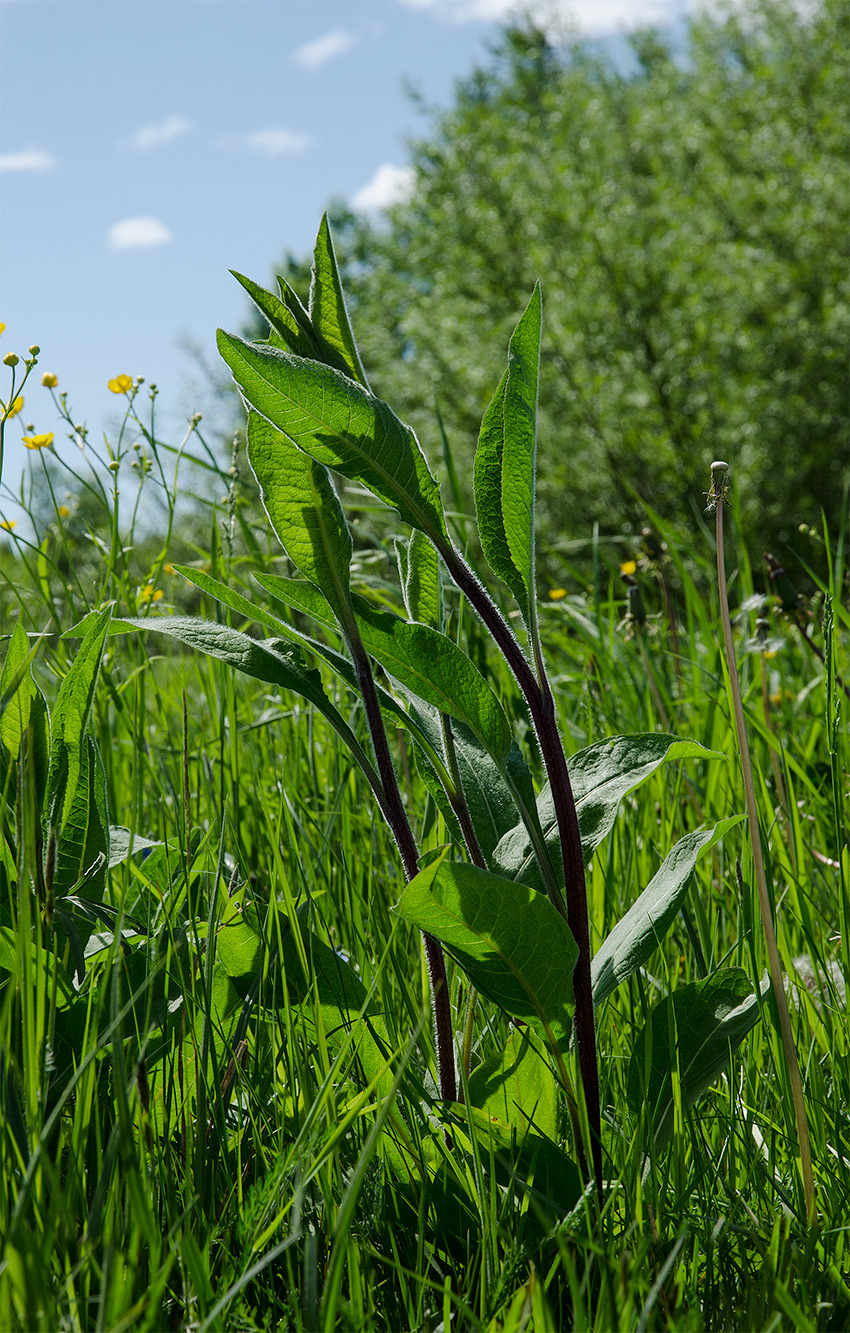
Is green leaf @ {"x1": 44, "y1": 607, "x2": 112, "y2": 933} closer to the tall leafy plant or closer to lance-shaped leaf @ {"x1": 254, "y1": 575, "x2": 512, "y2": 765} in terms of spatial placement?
the tall leafy plant

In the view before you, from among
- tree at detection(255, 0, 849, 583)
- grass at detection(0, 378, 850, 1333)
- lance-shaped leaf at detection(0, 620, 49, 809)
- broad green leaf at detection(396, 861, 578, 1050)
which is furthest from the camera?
tree at detection(255, 0, 849, 583)

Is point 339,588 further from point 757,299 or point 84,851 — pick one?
point 757,299

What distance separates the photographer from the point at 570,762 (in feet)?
3.32

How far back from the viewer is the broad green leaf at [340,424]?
2.67 ft

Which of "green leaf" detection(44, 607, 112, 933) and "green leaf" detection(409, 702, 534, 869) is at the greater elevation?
"green leaf" detection(44, 607, 112, 933)

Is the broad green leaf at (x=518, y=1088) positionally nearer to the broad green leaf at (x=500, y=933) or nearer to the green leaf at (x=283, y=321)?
the broad green leaf at (x=500, y=933)

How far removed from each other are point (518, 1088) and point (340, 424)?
2.06ft

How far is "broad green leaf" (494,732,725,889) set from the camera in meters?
0.95

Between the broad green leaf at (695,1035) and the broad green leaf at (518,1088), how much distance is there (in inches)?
3.1

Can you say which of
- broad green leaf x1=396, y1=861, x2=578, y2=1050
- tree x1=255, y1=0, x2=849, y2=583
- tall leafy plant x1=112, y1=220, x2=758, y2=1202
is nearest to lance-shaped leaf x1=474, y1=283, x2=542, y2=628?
tall leafy plant x1=112, y1=220, x2=758, y2=1202

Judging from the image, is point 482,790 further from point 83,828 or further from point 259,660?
point 83,828

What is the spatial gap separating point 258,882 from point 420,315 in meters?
16.3

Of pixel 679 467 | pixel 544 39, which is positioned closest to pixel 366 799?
pixel 679 467

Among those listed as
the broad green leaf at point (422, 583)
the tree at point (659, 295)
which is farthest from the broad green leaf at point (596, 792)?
the tree at point (659, 295)
